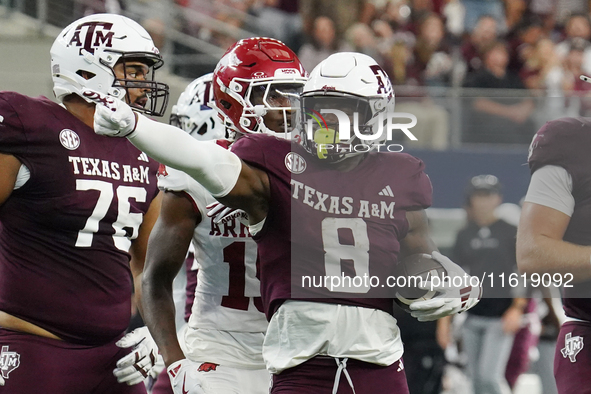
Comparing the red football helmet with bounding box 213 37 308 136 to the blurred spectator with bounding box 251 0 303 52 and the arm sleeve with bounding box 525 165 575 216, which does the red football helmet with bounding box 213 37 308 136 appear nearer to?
→ the arm sleeve with bounding box 525 165 575 216

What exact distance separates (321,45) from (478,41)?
5.82ft

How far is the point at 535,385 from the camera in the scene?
8.20m

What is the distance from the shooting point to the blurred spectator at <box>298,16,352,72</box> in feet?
31.3

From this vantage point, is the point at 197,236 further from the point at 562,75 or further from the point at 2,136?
the point at 562,75

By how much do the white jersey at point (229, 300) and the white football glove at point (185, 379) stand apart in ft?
0.87

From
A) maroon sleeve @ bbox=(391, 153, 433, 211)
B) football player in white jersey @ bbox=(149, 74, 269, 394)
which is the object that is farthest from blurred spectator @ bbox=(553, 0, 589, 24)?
maroon sleeve @ bbox=(391, 153, 433, 211)

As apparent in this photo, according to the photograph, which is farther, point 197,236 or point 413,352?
point 413,352

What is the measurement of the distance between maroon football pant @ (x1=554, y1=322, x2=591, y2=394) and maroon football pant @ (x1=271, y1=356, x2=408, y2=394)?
775mm

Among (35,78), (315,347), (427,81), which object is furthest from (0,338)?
(427,81)

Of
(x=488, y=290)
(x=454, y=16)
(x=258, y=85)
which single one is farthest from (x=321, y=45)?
(x=258, y=85)

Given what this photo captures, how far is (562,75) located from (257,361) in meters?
7.05

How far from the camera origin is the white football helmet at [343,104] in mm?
2979

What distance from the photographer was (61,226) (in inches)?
132

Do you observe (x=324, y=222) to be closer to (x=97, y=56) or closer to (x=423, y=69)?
(x=97, y=56)
